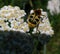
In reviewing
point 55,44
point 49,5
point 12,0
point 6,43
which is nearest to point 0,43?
point 6,43

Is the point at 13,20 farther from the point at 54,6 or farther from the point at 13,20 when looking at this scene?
the point at 54,6

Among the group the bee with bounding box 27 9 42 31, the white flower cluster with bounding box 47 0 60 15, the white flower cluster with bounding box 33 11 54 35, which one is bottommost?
the white flower cluster with bounding box 33 11 54 35

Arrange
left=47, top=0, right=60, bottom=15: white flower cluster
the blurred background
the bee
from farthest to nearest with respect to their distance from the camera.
Result: left=47, top=0, right=60, bottom=15: white flower cluster, the blurred background, the bee

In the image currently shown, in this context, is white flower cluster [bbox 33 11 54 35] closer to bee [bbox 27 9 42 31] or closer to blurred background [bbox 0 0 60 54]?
bee [bbox 27 9 42 31]

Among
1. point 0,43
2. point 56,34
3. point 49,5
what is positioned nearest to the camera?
point 0,43

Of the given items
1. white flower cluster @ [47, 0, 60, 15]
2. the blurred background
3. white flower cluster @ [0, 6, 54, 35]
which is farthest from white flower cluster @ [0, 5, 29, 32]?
white flower cluster @ [47, 0, 60, 15]

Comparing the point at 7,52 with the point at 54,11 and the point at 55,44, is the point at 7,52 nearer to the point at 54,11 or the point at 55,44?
the point at 55,44

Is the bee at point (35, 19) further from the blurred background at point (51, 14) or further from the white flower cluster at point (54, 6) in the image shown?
the white flower cluster at point (54, 6)

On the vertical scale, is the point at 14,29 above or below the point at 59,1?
below
